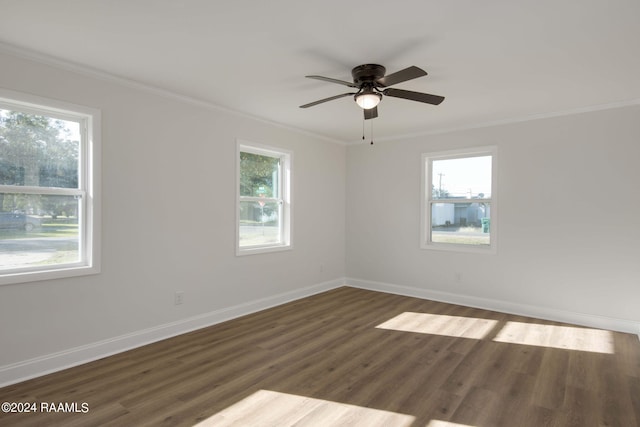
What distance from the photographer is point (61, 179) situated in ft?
9.79

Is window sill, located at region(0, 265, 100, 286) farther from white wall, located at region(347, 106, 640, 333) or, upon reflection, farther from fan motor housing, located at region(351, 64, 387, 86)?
white wall, located at region(347, 106, 640, 333)

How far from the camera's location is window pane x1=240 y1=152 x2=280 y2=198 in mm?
4539

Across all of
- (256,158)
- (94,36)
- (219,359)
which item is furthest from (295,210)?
(94,36)

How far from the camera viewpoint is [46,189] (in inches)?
113

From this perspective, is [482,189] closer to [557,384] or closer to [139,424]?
[557,384]

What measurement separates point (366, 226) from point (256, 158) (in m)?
2.24

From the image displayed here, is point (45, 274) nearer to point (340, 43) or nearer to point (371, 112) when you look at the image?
point (340, 43)

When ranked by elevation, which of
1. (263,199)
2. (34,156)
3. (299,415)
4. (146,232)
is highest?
(34,156)

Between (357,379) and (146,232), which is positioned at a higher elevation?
(146,232)

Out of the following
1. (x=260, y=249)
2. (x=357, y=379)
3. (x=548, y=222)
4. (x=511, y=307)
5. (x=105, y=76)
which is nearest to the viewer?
(x=357, y=379)

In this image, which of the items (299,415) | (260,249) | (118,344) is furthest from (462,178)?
(118,344)

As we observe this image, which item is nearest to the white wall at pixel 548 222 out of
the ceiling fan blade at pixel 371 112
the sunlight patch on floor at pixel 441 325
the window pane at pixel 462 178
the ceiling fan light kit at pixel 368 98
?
the window pane at pixel 462 178

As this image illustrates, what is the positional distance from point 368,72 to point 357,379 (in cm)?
244

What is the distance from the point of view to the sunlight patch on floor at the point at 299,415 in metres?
2.19
